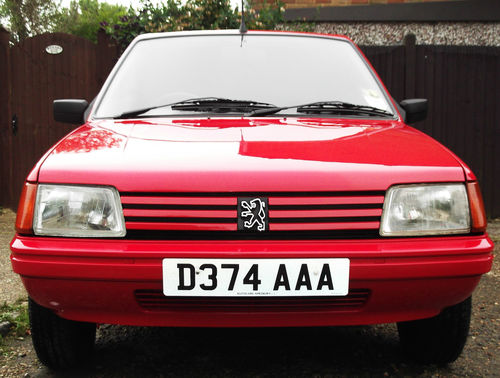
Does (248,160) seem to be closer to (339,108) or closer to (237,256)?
(237,256)

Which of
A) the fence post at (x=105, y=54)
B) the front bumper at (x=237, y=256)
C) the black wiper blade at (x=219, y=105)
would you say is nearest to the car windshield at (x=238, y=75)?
the black wiper blade at (x=219, y=105)

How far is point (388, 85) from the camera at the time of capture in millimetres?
7238

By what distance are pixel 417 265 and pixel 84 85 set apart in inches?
229

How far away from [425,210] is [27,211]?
4.60 feet

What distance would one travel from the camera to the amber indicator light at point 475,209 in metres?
2.19

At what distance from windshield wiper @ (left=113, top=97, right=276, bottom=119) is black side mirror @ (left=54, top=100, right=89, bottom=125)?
49cm

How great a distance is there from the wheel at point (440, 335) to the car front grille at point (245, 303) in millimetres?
534

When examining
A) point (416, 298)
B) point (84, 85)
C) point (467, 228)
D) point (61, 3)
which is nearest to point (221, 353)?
point (416, 298)

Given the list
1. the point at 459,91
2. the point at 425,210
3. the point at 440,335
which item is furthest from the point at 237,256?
the point at 459,91

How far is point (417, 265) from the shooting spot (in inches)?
82.4

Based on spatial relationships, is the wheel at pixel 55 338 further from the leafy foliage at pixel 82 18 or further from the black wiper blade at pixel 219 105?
the leafy foliage at pixel 82 18

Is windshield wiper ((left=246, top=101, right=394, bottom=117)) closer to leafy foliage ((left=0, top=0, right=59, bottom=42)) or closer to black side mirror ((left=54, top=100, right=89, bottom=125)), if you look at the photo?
black side mirror ((left=54, top=100, right=89, bottom=125))

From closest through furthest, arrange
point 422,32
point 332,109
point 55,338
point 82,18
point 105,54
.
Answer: point 55,338
point 332,109
point 105,54
point 422,32
point 82,18

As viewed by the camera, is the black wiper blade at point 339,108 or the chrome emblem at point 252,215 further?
the black wiper blade at point 339,108
